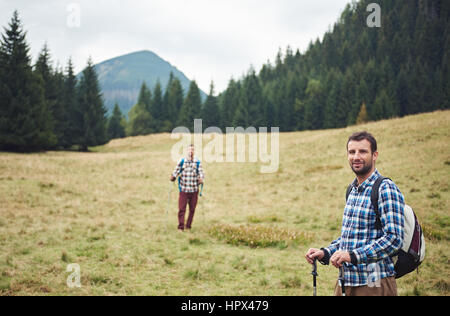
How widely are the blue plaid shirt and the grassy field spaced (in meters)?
3.52

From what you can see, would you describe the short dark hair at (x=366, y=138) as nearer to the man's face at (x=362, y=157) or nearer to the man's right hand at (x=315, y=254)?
the man's face at (x=362, y=157)

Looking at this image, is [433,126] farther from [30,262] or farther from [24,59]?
[24,59]

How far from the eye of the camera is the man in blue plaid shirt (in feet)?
8.91

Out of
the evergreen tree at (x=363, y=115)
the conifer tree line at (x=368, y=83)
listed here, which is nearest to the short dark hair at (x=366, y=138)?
the conifer tree line at (x=368, y=83)

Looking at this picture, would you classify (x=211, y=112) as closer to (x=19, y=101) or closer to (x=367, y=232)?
(x=19, y=101)

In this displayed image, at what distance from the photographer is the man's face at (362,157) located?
2988mm

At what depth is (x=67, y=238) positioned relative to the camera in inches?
394

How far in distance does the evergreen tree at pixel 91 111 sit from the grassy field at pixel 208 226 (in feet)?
90.7

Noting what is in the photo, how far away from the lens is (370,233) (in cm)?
296

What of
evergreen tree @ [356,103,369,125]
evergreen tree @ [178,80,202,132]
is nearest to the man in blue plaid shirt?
evergreen tree @ [356,103,369,125]

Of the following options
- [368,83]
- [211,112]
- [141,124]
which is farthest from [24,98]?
[368,83]

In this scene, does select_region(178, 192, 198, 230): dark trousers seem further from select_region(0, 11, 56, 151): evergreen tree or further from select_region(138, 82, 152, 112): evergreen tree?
select_region(138, 82, 152, 112): evergreen tree

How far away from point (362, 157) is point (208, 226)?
9.85m
